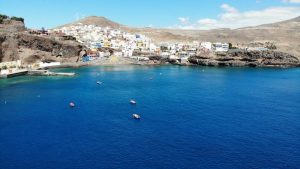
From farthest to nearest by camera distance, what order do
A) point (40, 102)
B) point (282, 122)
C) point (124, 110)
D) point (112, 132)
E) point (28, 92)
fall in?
point (28, 92), point (40, 102), point (124, 110), point (282, 122), point (112, 132)

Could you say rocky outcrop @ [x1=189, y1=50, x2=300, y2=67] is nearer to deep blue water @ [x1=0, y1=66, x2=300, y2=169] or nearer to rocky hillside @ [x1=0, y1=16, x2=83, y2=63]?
deep blue water @ [x1=0, y1=66, x2=300, y2=169]

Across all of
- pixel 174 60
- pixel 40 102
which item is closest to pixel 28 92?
pixel 40 102

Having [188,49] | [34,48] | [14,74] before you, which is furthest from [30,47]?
[188,49]

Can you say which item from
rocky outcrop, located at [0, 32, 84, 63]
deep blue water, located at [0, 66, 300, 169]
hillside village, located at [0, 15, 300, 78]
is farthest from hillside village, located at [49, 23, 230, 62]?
deep blue water, located at [0, 66, 300, 169]

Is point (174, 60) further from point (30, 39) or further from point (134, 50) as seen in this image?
point (30, 39)

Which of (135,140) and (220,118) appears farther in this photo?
(220,118)

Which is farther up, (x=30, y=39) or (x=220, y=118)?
(x=30, y=39)

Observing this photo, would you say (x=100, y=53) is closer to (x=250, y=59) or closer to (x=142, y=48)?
(x=142, y=48)

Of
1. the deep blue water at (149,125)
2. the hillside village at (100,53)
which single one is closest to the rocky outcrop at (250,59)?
the hillside village at (100,53)

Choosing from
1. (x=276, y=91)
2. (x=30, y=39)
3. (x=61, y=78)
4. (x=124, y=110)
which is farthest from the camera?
(x=30, y=39)
